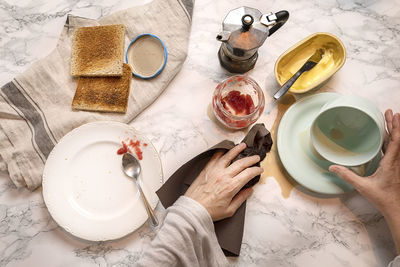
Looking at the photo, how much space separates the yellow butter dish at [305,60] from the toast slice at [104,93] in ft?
1.70

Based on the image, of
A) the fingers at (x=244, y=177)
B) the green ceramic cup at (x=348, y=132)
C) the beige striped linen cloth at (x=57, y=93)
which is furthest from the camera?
the beige striped linen cloth at (x=57, y=93)

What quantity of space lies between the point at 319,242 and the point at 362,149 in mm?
342

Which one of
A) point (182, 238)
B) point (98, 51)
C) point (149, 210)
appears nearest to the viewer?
point (182, 238)

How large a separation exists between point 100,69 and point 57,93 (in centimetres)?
17

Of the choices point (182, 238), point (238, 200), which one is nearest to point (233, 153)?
point (238, 200)

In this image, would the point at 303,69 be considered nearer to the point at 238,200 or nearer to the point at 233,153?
the point at 233,153

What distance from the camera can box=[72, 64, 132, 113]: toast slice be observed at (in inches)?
38.9

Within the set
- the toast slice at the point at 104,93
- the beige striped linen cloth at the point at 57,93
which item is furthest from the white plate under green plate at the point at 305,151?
Answer: the toast slice at the point at 104,93

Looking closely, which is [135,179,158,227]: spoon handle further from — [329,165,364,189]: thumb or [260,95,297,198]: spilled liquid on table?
[329,165,364,189]: thumb

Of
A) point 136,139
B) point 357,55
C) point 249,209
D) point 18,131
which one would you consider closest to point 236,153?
point 249,209

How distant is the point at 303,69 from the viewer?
939 millimetres

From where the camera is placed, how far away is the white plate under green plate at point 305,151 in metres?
0.90

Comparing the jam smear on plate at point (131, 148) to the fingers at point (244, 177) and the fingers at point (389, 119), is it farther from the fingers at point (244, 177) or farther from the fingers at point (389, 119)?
the fingers at point (389, 119)

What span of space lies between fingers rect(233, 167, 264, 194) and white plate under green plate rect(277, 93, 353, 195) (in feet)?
0.38
